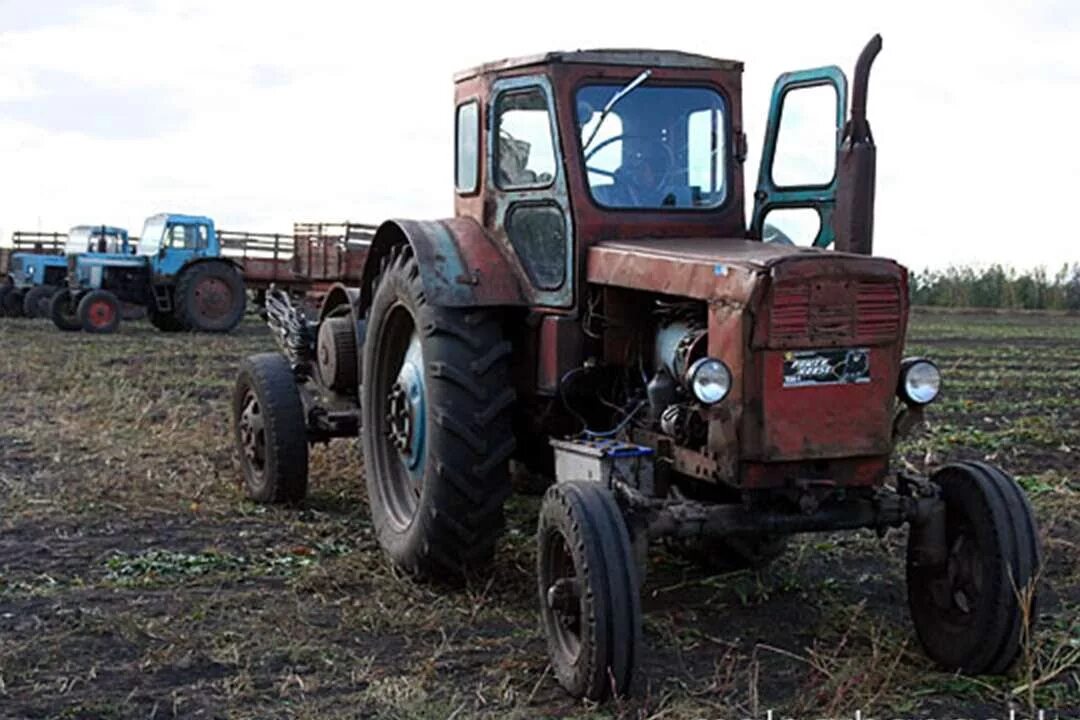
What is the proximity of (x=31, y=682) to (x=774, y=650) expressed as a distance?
270 cm

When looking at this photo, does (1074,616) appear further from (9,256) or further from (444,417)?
(9,256)

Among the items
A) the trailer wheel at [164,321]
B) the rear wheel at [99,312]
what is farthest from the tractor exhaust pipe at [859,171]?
the trailer wheel at [164,321]

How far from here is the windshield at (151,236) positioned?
2620 centimetres

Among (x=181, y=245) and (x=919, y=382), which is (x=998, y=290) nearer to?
(x=181, y=245)

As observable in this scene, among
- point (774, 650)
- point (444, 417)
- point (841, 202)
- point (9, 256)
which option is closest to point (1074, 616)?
point (774, 650)

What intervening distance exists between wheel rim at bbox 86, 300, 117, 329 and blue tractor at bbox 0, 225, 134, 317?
2.43m

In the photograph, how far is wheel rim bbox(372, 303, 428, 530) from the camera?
22.1ft

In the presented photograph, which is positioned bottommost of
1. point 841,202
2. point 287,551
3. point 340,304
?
point 287,551

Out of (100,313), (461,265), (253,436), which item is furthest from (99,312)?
(461,265)

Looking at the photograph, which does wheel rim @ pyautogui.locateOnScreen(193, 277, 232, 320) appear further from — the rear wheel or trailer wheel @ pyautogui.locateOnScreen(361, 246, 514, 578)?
trailer wheel @ pyautogui.locateOnScreen(361, 246, 514, 578)

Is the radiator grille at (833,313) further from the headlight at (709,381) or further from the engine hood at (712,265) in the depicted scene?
the headlight at (709,381)

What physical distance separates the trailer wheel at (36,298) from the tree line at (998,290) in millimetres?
23555

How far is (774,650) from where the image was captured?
5.54 metres

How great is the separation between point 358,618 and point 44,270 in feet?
79.7
